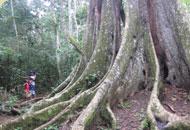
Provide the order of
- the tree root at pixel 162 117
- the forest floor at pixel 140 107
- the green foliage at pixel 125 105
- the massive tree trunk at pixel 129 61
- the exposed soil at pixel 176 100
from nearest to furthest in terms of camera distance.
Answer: the tree root at pixel 162 117, the forest floor at pixel 140 107, the massive tree trunk at pixel 129 61, the exposed soil at pixel 176 100, the green foliage at pixel 125 105

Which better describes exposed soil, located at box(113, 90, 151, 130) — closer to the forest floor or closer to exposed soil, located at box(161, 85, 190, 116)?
the forest floor

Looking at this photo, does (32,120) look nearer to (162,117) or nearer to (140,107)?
(140,107)

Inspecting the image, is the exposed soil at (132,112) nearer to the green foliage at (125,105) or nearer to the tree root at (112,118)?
the green foliage at (125,105)

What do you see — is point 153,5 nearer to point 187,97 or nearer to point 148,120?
point 187,97

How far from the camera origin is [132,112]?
765 cm

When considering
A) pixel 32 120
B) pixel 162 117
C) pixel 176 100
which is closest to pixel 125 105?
pixel 176 100

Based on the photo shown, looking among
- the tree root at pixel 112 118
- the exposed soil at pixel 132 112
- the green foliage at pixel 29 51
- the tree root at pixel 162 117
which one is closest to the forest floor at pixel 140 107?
the exposed soil at pixel 132 112

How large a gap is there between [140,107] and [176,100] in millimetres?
943

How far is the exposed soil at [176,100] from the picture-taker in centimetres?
768

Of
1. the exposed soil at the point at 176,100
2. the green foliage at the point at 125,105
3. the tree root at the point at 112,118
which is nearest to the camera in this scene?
the tree root at the point at 112,118

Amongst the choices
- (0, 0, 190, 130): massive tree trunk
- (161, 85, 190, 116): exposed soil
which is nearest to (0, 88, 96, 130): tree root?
(0, 0, 190, 130): massive tree trunk

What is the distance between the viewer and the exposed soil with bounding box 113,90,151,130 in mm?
7009

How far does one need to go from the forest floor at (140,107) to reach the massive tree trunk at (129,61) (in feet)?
0.63

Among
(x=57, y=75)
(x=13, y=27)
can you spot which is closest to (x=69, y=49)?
(x=57, y=75)
